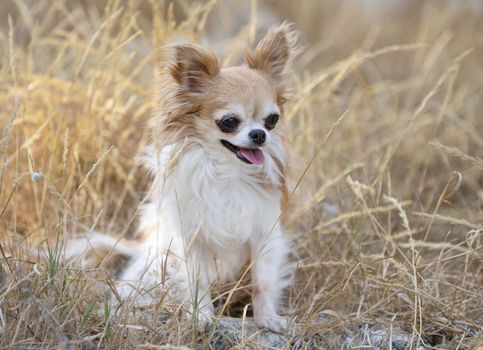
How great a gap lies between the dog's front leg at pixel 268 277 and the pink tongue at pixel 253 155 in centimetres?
39

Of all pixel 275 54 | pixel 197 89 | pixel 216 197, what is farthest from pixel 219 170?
pixel 275 54

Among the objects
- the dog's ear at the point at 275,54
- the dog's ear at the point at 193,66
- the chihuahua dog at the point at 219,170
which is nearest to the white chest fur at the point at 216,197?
the chihuahua dog at the point at 219,170

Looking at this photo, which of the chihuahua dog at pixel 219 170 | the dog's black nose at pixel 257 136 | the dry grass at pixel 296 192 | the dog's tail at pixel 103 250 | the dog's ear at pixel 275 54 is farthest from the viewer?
the dog's tail at pixel 103 250

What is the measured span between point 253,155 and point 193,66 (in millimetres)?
550

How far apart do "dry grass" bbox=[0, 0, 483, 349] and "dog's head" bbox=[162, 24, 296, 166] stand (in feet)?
1.00

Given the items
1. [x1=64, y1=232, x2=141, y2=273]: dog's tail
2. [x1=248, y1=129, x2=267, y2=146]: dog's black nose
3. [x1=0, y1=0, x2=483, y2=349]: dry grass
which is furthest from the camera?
[x1=64, y1=232, x2=141, y2=273]: dog's tail

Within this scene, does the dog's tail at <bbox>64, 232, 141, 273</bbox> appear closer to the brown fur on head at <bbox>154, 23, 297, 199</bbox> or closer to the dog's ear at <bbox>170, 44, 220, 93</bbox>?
the brown fur on head at <bbox>154, 23, 297, 199</bbox>

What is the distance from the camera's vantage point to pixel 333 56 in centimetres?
814

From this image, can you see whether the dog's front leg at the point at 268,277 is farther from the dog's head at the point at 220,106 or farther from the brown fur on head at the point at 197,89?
the brown fur on head at the point at 197,89

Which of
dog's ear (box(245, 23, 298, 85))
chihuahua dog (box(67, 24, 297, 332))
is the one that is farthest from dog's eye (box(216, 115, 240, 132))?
dog's ear (box(245, 23, 298, 85))

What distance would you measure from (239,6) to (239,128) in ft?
19.0

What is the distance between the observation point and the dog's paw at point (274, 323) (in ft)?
10.2

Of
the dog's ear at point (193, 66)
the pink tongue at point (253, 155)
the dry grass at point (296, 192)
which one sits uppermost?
the dog's ear at point (193, 66)

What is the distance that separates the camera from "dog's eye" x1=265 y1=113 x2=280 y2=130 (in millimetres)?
3268
